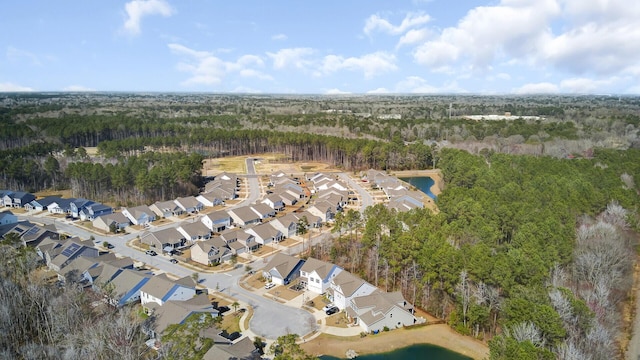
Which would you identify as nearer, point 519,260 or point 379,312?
point 519,260

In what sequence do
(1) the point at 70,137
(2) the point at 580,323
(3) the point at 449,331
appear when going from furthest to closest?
(1) the point at 70,137 < (3) the point at 449,331 < (2) the point at 580,323

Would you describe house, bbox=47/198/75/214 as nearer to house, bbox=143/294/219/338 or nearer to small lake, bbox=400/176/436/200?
house, bbox=143/294/219/338

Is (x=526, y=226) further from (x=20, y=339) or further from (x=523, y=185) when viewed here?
(x=20, y=339)

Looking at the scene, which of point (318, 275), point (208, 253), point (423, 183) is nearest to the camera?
point (318, 275)

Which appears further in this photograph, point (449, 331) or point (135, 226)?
point (135, 226)

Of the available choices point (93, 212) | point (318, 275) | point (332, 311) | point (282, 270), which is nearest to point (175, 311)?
point (282, 270)

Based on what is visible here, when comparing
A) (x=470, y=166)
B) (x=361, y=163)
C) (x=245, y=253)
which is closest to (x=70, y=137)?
(x=361, y=163)

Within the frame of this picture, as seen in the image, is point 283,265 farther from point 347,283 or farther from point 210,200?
point 210,200

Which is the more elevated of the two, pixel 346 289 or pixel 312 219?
pixel 312 219
